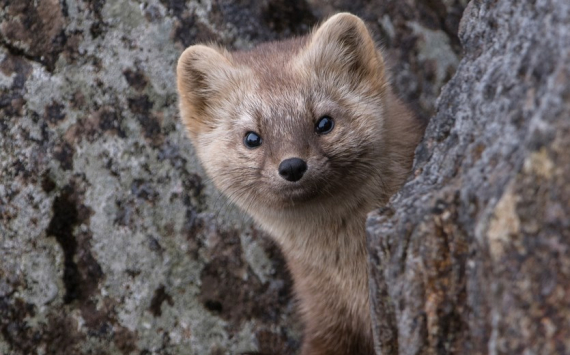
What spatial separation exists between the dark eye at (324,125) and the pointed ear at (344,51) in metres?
0.28

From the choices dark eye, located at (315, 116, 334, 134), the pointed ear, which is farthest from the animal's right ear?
dark eye, located at (315, 116, 334, 134)

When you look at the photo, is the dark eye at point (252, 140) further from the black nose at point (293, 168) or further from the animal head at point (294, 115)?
the black nose at point (293, 168)

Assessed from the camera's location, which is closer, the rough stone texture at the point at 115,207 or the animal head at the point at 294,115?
the animal head at the point at 294,115

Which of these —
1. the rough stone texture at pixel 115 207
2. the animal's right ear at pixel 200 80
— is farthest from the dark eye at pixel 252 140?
the rough stone texture at pixel 115 207

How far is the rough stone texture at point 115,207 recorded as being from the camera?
371 cm

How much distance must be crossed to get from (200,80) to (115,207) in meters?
0.90

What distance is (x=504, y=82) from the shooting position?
77.4 inches

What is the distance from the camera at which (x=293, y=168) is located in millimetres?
2816

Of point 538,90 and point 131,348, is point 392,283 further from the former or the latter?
point 131,348

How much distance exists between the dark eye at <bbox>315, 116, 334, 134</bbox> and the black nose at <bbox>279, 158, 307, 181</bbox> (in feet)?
1.03

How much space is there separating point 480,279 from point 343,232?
58.3 inches

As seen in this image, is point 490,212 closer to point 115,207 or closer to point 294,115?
point 294,115

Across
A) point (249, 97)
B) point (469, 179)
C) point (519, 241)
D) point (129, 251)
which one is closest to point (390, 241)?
point (469, 179)

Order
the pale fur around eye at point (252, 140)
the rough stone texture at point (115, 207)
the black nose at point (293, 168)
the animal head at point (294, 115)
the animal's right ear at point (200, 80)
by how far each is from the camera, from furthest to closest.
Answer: the rough stone texture at point (115, 207)
the animal's right ear at point (200, 80)
the pale fur around eye at point (252, 140)
the animal head at point (294, 115)
the black nose at point (293, 168)
